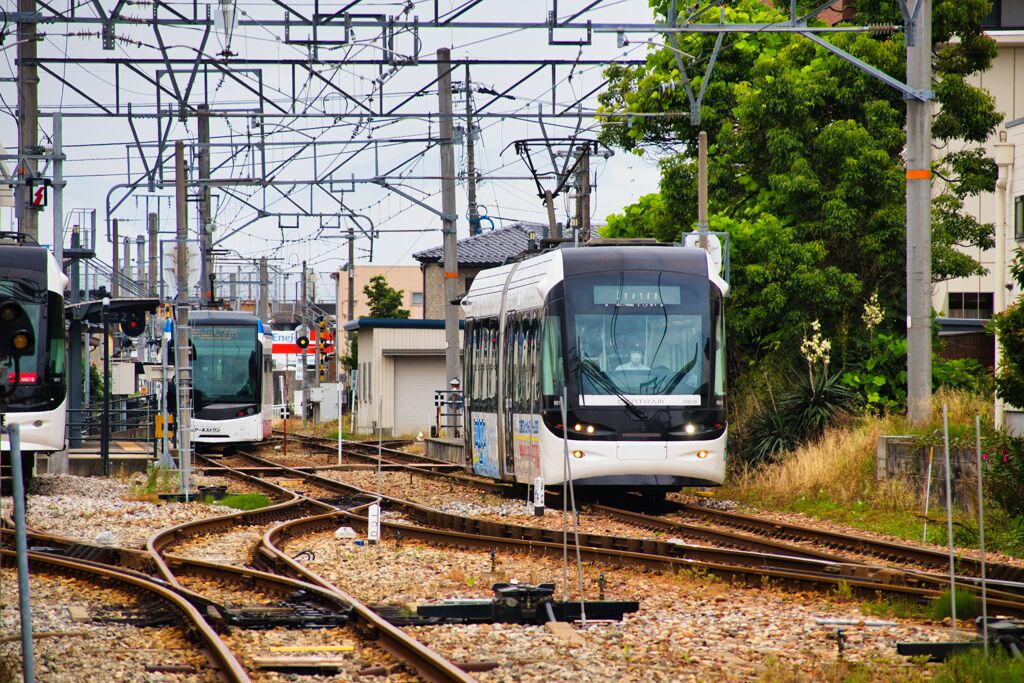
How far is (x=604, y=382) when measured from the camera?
17.9m

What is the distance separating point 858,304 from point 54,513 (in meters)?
14.7

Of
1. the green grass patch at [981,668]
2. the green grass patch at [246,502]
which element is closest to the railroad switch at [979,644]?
the green grass patch at [981,668]

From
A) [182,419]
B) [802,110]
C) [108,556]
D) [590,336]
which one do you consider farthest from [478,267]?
[108,556]

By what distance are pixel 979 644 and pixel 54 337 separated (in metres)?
16.6

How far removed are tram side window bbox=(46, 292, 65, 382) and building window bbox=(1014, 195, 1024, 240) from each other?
49.4 ft

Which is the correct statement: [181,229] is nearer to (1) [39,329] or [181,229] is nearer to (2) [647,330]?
(1) [39,329]

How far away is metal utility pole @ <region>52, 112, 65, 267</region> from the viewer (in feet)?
83.5

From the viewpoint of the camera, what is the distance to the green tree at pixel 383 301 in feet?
273

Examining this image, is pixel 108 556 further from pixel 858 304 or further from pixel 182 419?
pixel 858 304

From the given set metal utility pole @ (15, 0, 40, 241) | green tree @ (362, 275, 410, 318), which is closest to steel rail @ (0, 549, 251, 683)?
metal utility pole @ (15, 0, 40, 241)

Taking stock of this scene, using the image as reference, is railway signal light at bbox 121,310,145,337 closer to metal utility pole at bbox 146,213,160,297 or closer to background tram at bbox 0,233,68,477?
background tram at bbox 0,233,68,477

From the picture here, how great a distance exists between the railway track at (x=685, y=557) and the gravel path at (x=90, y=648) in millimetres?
4278

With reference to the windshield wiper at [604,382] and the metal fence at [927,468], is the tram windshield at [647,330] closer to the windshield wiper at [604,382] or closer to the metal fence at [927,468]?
the windshield wiper at [604,382]

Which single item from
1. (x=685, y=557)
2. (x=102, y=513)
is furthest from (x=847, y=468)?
(x=102, y=513)
